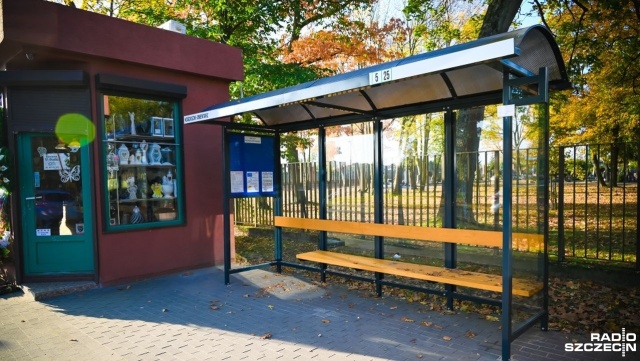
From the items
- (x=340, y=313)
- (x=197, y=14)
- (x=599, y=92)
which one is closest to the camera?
(x=340, y=313)

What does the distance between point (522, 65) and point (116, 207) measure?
19.5ft

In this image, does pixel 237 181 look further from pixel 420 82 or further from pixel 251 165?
pixel 420 82

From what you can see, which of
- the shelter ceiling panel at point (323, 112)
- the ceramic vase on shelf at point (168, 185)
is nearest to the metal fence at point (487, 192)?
the shelter ceiling panel at point (323, 112)

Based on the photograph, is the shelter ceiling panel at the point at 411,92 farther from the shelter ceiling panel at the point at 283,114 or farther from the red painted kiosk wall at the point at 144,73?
the red painted kiosk wall at the point at 144,73

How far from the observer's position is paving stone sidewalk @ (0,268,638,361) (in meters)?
3.95

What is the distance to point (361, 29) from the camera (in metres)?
13.9

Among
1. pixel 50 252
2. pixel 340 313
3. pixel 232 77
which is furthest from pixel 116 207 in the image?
pixel 340 313

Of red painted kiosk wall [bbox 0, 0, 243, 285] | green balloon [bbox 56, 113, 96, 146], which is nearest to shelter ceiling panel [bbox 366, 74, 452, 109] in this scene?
red painted kiosk wall [bbox 0, 0, 243, 285]

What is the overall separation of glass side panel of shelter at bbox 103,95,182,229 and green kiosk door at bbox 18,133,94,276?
1.33 feet

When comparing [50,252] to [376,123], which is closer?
[376,123]

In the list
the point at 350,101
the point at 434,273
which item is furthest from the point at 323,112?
the point at 434,273

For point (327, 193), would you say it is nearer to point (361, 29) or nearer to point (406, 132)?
point (406, 132)

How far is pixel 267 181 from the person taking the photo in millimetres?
7121

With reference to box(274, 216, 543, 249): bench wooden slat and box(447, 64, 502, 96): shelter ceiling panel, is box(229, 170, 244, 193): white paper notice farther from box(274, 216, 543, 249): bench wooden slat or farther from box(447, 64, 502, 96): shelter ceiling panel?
box(447, 64, 502, 96): shelter ceiling panel
